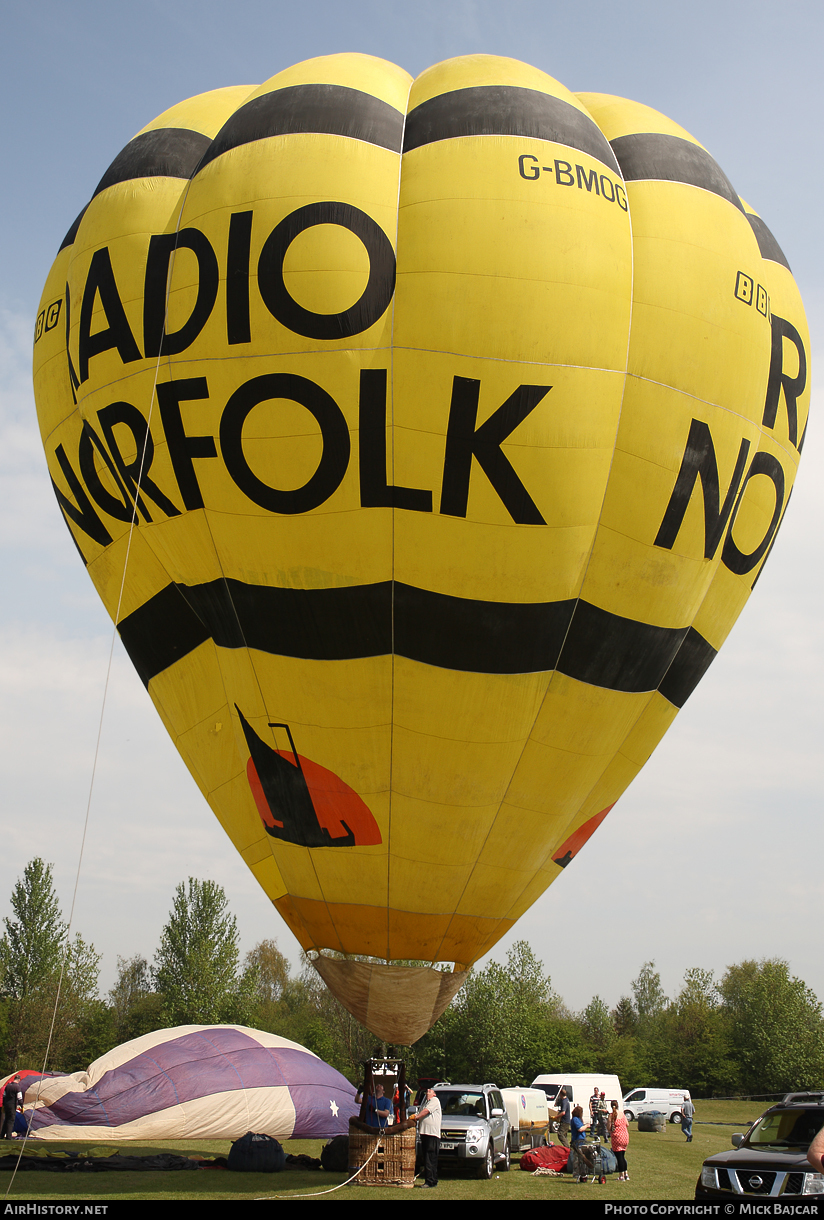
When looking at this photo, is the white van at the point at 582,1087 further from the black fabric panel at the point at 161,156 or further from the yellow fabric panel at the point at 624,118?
the black fabric panel at the point at 161,156

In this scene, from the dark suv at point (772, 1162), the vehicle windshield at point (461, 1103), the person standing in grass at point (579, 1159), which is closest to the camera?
the dark suv at point (772, 1162)

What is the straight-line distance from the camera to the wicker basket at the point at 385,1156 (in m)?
8.50

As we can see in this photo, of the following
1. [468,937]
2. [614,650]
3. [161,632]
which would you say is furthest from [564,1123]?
[161,632]

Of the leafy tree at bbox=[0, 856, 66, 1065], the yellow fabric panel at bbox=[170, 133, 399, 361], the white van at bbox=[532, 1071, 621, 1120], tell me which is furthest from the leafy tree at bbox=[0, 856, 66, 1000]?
the yellow fabric panel at bbox=[170, 133, 399, 361]

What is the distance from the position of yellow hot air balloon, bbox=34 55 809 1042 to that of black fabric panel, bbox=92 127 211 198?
0.03m

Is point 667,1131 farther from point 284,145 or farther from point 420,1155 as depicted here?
point 284,145

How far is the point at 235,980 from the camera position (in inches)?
1330

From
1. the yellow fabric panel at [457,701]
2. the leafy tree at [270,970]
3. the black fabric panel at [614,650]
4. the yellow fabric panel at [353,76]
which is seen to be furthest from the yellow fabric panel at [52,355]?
the leafy tree at [270,970]

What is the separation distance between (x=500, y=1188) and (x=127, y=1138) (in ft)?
16.7

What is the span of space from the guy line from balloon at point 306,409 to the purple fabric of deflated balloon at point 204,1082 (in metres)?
8.55

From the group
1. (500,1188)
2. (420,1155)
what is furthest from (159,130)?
(500,1188)

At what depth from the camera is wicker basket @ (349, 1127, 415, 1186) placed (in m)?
8.50

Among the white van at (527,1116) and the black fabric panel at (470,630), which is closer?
the black fabric panel at (470,630)

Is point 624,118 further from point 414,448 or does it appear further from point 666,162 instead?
point 414,448
